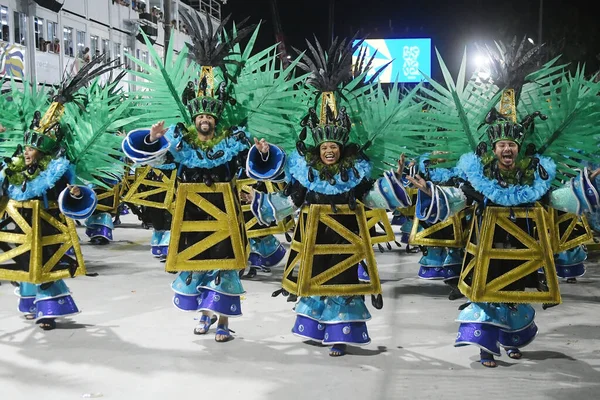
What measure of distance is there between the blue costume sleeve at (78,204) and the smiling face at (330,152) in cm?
159

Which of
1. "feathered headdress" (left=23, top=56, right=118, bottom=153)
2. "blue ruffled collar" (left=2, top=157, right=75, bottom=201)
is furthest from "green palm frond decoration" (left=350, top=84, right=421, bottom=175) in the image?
"blue ruffled collar" (left=2, top=157, right=75, bottom=201)

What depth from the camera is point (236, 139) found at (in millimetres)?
5508

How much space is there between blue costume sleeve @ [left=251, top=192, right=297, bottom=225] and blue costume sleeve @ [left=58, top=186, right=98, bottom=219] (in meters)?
1.10

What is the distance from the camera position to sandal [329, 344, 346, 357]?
507 centimetres

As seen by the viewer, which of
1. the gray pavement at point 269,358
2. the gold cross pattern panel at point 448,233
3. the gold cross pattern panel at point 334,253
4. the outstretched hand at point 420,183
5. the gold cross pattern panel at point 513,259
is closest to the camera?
the gray pavement at point 269,358

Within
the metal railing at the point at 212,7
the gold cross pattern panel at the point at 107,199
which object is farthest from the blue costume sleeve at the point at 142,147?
the metal railing at the point at 212,7

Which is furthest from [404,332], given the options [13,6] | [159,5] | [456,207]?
[159,5]

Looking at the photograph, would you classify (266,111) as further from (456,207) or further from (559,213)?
(559,213)

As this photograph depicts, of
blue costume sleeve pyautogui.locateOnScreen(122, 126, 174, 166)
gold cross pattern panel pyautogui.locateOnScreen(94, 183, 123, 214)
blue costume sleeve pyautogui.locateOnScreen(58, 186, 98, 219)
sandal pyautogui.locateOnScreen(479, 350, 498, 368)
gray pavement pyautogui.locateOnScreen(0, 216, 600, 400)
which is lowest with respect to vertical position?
gray pavement pyautogui.locateOnScreen(0, 216, 600, 400)

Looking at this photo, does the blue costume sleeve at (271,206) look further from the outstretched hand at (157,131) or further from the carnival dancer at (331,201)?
the outstretched hand at (157,131)

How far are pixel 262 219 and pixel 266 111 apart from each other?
2.87 feet

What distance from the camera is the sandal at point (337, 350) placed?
5.07 meters

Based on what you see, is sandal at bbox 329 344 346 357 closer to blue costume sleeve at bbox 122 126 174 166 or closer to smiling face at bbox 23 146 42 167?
blue costume sleeve at bbox 122 126 174 166

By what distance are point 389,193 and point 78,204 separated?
6.82 feet
